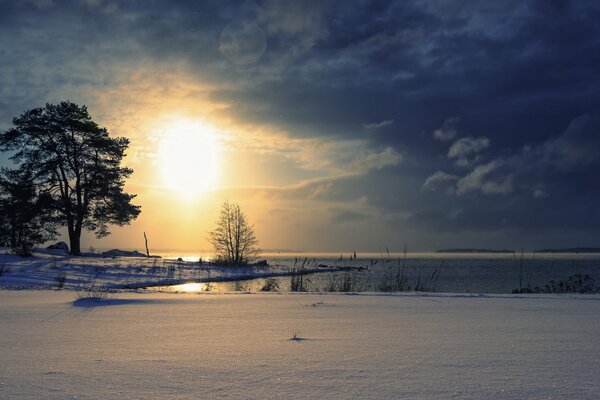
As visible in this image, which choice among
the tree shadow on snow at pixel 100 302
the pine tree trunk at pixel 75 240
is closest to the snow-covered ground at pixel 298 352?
the tree shadow on snow at pixel 100 302

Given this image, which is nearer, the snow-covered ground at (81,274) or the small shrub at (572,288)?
the small shrub at (572,288)

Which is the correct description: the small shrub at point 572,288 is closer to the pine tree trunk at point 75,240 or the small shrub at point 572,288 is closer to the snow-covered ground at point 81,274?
the snow-covered ground at point 81,274

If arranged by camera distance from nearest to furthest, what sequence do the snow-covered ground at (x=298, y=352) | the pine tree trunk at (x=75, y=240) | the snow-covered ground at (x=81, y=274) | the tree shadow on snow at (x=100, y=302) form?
the snow-covered ground at (x=298, y=352) → the tree shadow on snow at (x=100, y=302) → the snow-covered ground at (x=81, y=274) → the pine tree trunk at (x=75, y=240)

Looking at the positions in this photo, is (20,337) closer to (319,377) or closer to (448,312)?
(319,377)

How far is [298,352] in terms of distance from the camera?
10.4ft

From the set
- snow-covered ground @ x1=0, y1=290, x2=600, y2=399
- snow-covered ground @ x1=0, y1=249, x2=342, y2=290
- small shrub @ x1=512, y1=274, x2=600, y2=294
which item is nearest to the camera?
snow-covered ground @ x1=0, y1=290, x2=600, y2=399

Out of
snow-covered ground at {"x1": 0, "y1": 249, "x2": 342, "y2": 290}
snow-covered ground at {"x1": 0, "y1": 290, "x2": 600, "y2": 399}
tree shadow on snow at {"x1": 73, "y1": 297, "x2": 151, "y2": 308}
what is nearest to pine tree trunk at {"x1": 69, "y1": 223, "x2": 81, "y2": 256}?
snow-covered ground at {"x1": 0, "y1": 249, "x2": 342, "y2": 290}

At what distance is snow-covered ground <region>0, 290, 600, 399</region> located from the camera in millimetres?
2312

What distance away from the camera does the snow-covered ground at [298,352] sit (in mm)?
2312

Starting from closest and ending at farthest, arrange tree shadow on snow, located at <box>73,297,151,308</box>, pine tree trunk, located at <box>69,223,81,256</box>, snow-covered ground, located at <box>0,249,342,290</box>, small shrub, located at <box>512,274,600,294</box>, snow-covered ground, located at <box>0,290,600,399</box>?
snow-covered ground, located at <box>0,290,600,399</box> < tree shadow on snow, located at <box>73,297,151,308</box> < small shrub, located at <box>512,274,600,294</box> < snow-covered ground, located at <box>0,249,342,290</box> < pine tree trunk, located at <box>69,223,81,256</box>

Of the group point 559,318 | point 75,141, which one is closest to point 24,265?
point 75,141

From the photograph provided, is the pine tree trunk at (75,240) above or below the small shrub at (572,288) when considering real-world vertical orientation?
above

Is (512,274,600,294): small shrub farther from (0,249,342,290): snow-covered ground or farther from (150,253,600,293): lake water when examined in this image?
(0,249,342,290): snow-covered ground

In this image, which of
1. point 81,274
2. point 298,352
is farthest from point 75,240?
point 298,352
